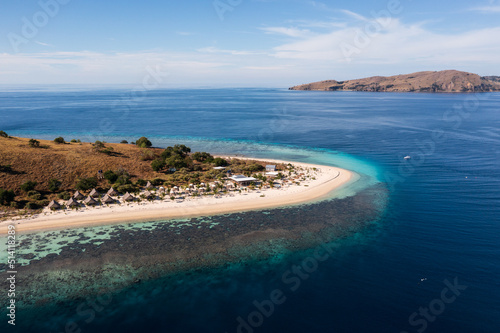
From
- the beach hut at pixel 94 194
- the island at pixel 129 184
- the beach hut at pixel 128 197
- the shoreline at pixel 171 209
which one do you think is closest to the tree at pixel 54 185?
the island at pixel 129 184

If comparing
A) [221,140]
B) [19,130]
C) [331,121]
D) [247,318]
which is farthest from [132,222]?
[331,121]

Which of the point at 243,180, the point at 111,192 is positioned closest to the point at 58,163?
the point at 111,192

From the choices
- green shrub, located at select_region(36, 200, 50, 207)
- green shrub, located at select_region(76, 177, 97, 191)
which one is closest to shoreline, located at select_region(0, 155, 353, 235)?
green shrub, located at select_region(36, 200, 50, 207)

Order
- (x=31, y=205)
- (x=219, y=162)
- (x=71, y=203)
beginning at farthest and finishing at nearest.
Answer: (x=219, y=162), (x=71, y=203), (x=31, y=205)

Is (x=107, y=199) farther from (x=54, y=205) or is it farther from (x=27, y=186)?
(x=27, y=186)

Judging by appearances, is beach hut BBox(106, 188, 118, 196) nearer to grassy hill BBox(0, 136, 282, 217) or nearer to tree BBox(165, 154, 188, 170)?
grassy hill BBox(0, 136, 282, 217)

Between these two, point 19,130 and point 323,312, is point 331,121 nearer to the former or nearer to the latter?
point 323,312
